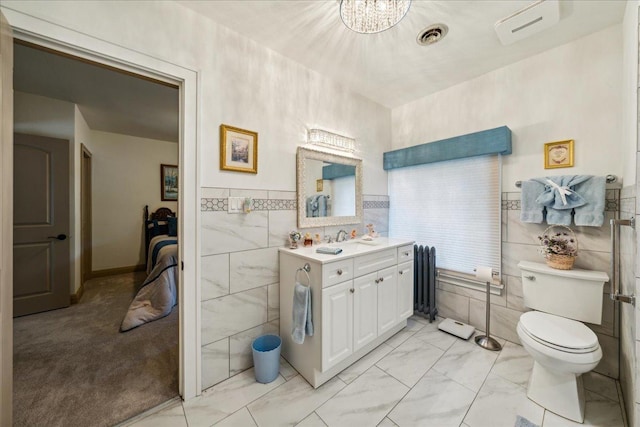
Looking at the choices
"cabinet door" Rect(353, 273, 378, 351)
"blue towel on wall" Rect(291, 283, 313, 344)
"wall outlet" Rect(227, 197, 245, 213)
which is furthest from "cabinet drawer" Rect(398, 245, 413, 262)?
"wall outlet" Rect(227, 197, 245, 213)

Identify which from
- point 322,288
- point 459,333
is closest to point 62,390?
point 322,288

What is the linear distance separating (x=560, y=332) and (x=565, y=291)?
0.40 m

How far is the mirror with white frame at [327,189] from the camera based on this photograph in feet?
7.05

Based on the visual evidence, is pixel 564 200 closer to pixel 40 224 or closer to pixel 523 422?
pixel 523 422

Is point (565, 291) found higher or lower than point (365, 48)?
lower

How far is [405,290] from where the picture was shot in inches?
92.6

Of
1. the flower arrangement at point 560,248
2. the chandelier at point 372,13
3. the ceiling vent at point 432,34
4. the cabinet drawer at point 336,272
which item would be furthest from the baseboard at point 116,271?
the flower arrangement at point 560,248

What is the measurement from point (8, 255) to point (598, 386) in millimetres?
3588

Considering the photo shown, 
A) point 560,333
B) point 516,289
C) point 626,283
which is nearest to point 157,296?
point 560,333

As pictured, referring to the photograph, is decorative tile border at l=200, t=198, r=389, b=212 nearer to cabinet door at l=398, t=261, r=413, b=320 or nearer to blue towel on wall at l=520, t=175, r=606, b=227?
cabinet door at l=398, t=261, r=413, b=320

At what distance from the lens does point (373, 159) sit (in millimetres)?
2871

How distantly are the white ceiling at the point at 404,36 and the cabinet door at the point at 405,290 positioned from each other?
6.12ft

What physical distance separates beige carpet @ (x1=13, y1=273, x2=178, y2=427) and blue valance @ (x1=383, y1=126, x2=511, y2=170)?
9.64 ft

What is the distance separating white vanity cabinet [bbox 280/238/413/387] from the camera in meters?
1.64
